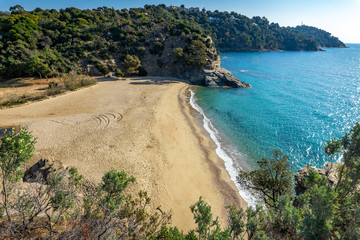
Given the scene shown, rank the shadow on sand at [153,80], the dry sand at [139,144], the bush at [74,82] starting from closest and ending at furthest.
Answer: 1. the dry sand at [139,144]
2. the bush at [74,82]
3. the shadow on sand at [153,80]

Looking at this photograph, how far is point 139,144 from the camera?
21422mm

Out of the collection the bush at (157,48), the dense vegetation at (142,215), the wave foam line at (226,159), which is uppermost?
the bush at (157,48)

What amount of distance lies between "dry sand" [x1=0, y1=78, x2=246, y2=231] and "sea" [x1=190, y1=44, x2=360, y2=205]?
3302 millimetres

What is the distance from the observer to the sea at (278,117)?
2262 cm

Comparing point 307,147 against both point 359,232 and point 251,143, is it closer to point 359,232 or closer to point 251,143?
point 251,143

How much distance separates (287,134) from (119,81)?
42.5 meters

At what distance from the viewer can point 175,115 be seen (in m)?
31.1

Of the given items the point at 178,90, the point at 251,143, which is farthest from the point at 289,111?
the point at 178,90

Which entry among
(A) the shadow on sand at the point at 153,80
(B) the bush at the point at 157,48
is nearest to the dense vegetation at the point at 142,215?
(A) the shadow on sand at the point at 153,80

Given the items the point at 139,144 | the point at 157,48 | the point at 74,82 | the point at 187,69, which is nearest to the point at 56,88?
the point at 74,82

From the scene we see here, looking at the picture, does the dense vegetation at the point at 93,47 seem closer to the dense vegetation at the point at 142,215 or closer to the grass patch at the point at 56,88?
the grass patch at the point at 56,88

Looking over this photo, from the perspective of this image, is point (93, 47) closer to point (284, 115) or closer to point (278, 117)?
point (278, 117)

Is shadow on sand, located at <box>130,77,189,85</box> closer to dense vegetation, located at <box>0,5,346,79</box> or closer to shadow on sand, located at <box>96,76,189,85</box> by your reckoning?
shadow on sand, located at <box>96,76,189,85</box>

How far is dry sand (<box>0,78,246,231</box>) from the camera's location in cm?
1603
